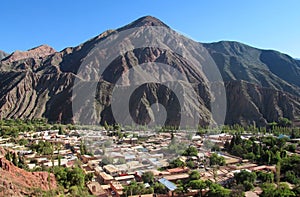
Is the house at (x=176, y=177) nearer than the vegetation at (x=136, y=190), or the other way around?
the vegetation at (x=136, y=190)

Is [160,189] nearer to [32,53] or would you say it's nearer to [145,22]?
[145,22]

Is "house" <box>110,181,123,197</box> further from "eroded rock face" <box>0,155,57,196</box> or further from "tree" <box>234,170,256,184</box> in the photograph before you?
"tree" <box>234,170,256,184</box>

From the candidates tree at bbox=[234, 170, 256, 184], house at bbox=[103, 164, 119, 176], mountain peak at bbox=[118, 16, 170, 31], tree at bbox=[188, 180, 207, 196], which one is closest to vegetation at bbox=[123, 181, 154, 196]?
tree at bbox=[188, 180, 207, 196]

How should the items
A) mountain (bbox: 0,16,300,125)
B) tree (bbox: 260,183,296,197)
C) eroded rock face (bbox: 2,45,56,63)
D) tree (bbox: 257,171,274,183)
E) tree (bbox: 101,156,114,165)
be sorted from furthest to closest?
1. eroded rock face (bbox: 2,45,56,63)
2. mountain (bbox: 0,16,300,125)
3. tree (bbox: 101,156,114,165)
4. tree (bbox: 257,171,274,183)
5. tree (bbox: 260,183,296,197)

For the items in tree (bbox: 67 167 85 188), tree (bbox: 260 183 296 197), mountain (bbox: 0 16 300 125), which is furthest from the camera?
mountain (bbox: 0 16 300 125)

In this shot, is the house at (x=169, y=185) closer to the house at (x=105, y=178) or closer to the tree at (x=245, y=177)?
the house at (x=105, y=178)

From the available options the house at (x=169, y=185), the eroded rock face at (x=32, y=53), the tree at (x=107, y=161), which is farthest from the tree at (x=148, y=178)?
the eroded rock face at (x=32, y=53)
